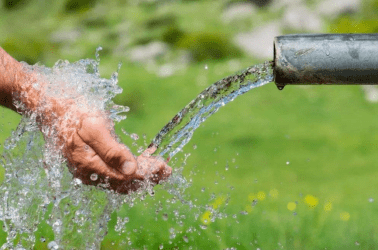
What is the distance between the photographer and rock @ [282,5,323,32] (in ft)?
22.4

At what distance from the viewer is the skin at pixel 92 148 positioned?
5.41 feet

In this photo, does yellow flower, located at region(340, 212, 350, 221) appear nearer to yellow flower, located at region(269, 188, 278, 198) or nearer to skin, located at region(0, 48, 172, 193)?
yellow flower, located at region(269, 188, 278, 198)

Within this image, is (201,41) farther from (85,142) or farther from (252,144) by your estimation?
(85,142)

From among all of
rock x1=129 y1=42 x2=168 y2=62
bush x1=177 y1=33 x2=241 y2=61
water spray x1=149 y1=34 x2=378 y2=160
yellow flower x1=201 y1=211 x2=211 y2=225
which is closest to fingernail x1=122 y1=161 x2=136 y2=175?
Answer: water spray x1=149 y1=34 x2=378 y2=160

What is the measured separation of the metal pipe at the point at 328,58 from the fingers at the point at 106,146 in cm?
52

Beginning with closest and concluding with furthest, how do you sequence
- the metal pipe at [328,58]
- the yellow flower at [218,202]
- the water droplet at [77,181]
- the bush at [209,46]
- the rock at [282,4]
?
the metal pipe at [328,58] < the water droplet at [77,181] < the yellow flower at [218,202] < the bush at [209,46] < the rock at [282,4]

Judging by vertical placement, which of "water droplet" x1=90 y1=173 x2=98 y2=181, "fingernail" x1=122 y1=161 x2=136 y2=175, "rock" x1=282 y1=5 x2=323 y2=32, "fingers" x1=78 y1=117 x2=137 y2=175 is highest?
"rock" x1=282 y1=5 x2=323 y2=32

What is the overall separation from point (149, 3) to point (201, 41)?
1.57m

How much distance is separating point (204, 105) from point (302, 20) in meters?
5.28

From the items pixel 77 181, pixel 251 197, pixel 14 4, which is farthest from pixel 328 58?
pixel 14 4

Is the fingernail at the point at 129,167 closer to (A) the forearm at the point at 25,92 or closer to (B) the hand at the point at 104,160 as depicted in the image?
(B) the hand at the point at 104,160

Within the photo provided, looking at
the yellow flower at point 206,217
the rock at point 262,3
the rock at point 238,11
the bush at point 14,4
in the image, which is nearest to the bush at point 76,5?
the bush at point 14,4

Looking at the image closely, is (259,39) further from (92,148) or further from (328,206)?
(92,148)

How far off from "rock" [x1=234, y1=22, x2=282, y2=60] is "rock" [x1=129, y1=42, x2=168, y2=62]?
899 mm
